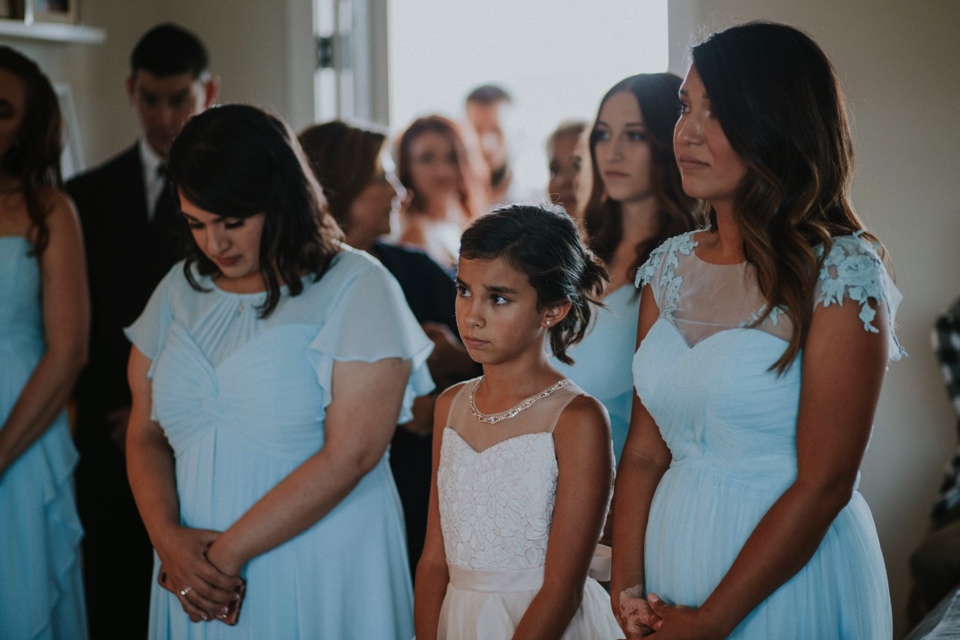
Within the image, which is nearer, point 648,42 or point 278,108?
point 648,42

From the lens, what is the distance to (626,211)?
2238mm

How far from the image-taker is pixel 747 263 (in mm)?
1532

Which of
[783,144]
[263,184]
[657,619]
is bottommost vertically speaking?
[657,619]

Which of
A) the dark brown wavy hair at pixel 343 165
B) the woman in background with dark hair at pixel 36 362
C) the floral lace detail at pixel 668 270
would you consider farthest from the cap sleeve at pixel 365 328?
the woman in background with dark hair at pixel 36 362

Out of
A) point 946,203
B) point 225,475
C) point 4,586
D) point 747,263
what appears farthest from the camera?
point 4,586

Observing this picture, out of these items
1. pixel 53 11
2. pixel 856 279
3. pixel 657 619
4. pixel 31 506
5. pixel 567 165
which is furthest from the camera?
pixel 53 11

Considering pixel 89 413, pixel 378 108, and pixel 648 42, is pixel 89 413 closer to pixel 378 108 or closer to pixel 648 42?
pixel 378 108

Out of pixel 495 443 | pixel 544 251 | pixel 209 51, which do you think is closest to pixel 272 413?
pixel 495 443

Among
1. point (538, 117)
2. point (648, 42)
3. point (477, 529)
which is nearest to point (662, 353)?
point (477, 529)

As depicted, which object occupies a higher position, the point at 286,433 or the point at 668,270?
the point at 668,270

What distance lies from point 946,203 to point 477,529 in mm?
1255

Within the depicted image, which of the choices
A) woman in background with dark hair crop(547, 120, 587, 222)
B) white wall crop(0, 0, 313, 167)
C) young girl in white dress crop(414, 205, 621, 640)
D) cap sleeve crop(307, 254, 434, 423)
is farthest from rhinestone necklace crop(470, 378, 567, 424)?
white wall crop(0, 0, 313, 167)

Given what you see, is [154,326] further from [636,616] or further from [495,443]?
[636,616]

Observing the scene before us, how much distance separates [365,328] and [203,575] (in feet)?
1.74
